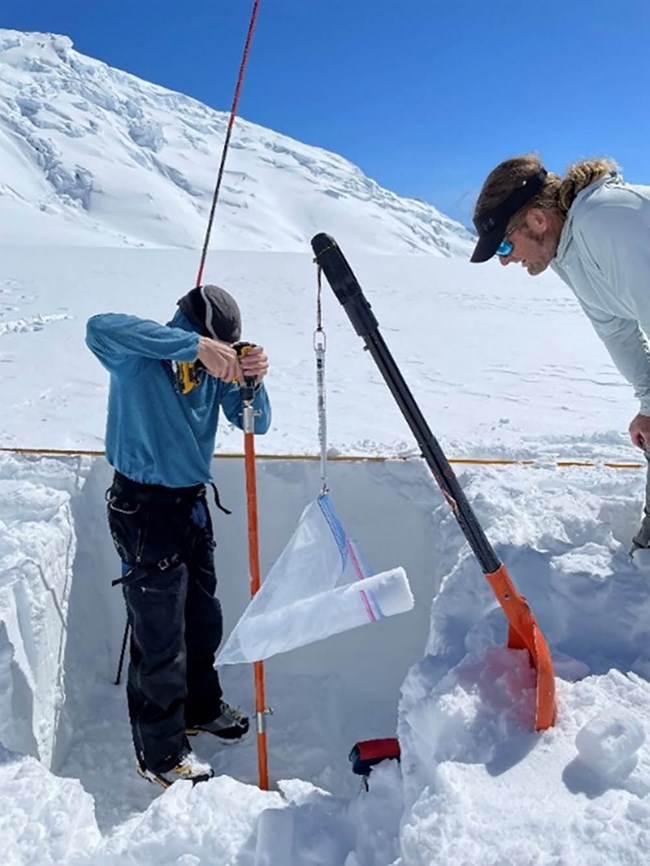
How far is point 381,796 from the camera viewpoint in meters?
2.20

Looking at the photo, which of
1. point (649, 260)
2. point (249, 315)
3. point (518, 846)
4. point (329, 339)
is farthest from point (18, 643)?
point (249, 315)

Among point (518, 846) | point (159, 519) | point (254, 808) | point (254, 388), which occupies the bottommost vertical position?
point (254, 808)

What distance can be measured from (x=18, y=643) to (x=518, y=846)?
2546mm

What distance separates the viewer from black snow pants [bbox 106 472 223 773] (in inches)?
132

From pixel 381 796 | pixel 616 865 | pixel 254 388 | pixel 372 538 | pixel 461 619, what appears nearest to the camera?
pixel 616 865

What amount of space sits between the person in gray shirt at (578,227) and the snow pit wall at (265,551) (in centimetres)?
199

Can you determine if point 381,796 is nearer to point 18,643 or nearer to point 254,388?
point 254,388

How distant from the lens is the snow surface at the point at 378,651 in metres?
1.86

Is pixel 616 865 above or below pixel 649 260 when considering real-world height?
below

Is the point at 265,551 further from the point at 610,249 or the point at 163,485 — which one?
the point at 610,249

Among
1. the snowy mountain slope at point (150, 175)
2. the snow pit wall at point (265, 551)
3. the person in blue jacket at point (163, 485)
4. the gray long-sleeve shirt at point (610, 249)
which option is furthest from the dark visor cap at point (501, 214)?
the snowy mountain slope at point (150, 175)

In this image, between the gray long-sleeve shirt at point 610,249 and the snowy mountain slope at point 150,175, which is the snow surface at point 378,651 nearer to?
the gray long-sleeve shirt at point 610,249

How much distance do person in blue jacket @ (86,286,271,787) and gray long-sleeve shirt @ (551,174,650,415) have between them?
130 cm

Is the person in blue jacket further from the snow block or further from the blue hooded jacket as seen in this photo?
the snow block
